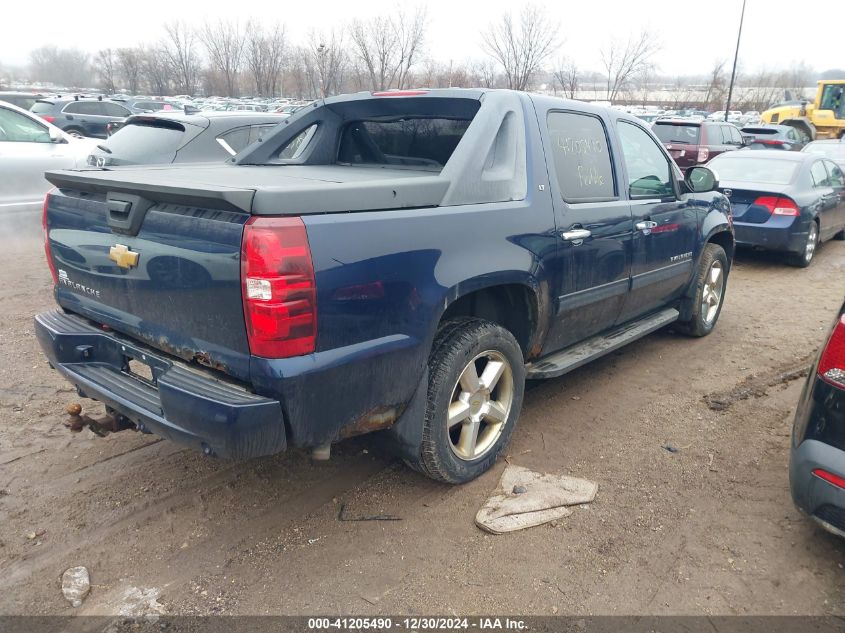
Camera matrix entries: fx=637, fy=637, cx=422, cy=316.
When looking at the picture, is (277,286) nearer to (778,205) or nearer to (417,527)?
(417,527)

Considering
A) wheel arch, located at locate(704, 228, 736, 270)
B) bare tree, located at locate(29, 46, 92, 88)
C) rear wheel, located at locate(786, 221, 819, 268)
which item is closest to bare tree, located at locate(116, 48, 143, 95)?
bare tree, located at locate(29, 46, 92, 88)

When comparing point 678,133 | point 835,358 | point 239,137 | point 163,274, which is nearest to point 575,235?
point 835,358

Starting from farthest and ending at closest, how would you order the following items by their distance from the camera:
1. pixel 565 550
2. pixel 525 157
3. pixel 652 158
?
pixel 652 158 → pixel 525 157 → pixel 565 550

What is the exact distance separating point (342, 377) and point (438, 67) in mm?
41014

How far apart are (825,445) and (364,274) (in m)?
1.99

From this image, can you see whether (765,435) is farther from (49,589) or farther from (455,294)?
(49,589)

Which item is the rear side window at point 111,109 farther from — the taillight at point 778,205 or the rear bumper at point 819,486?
the rear bumper at point 819,486

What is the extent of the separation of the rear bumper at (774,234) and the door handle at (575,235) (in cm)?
577

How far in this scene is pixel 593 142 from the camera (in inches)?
161

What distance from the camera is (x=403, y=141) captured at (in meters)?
4.07

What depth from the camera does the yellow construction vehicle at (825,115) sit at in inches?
958

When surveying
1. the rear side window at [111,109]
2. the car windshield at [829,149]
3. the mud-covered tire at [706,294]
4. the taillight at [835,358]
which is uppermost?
the rear side window at [111,109]

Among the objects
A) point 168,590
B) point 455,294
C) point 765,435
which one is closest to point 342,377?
point 455,294

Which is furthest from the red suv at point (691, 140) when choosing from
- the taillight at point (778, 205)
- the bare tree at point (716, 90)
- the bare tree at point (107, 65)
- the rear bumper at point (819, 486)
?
the bare tree at point (107, 65)
